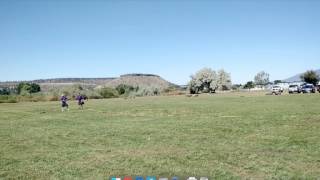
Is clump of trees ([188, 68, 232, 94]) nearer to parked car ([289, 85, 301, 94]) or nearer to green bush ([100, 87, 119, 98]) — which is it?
green bush ([100, 87, 119, 98])

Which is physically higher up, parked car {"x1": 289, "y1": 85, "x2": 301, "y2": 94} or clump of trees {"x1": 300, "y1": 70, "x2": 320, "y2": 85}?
clump of trees {"x1": 300, "y1": 70, "x2": 320, "y2": 85}

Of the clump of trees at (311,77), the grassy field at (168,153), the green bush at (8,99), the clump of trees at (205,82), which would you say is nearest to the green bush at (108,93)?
the green bush at (8,99)

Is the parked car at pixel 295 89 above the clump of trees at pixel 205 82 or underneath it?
underneath

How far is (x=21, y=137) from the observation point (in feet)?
60.7

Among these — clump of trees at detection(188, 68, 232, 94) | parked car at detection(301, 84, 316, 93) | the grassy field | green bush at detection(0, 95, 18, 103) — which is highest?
clump of trees at detection(188, 68, 232, 94)

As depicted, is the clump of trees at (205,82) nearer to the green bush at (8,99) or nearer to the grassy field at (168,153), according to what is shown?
the green bush at (8,99)

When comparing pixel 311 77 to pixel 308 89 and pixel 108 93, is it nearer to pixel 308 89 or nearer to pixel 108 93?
pixel 308 89

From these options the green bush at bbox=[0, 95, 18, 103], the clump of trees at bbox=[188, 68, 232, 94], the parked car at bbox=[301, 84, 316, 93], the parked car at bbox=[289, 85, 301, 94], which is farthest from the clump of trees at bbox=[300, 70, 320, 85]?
the green bush at bbox=[0, 95, 18, 103]

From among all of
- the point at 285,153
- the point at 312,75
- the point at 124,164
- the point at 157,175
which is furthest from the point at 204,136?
the point at 312,75

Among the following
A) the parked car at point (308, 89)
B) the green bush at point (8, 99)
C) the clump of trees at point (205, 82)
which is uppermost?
the clump of trees at point (205, 82)

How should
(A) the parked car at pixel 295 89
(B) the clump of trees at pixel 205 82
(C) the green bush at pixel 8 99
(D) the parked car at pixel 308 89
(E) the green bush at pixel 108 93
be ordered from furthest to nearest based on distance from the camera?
(B) the clump of trees at pixel 205 82 → (E) the green bush at pixel 108 93 → (C) the green bush at pixel 8 99 → (A) the parked car at pixel 295 89 → (D) the parked car at pixel 308 89

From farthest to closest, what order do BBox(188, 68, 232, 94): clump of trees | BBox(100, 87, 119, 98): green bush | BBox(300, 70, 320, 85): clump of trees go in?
BBox(188, 68, 232, 94): clump of trees, BBox(300, 70, 320, 85): clump of trees, BBox(100, 87, 119, 98): green bush

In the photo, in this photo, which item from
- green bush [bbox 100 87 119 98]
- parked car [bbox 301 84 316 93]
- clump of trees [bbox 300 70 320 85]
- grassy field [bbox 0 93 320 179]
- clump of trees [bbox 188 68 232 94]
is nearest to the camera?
grassy field [bbox 0 93 320 179]

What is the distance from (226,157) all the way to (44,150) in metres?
6.47
